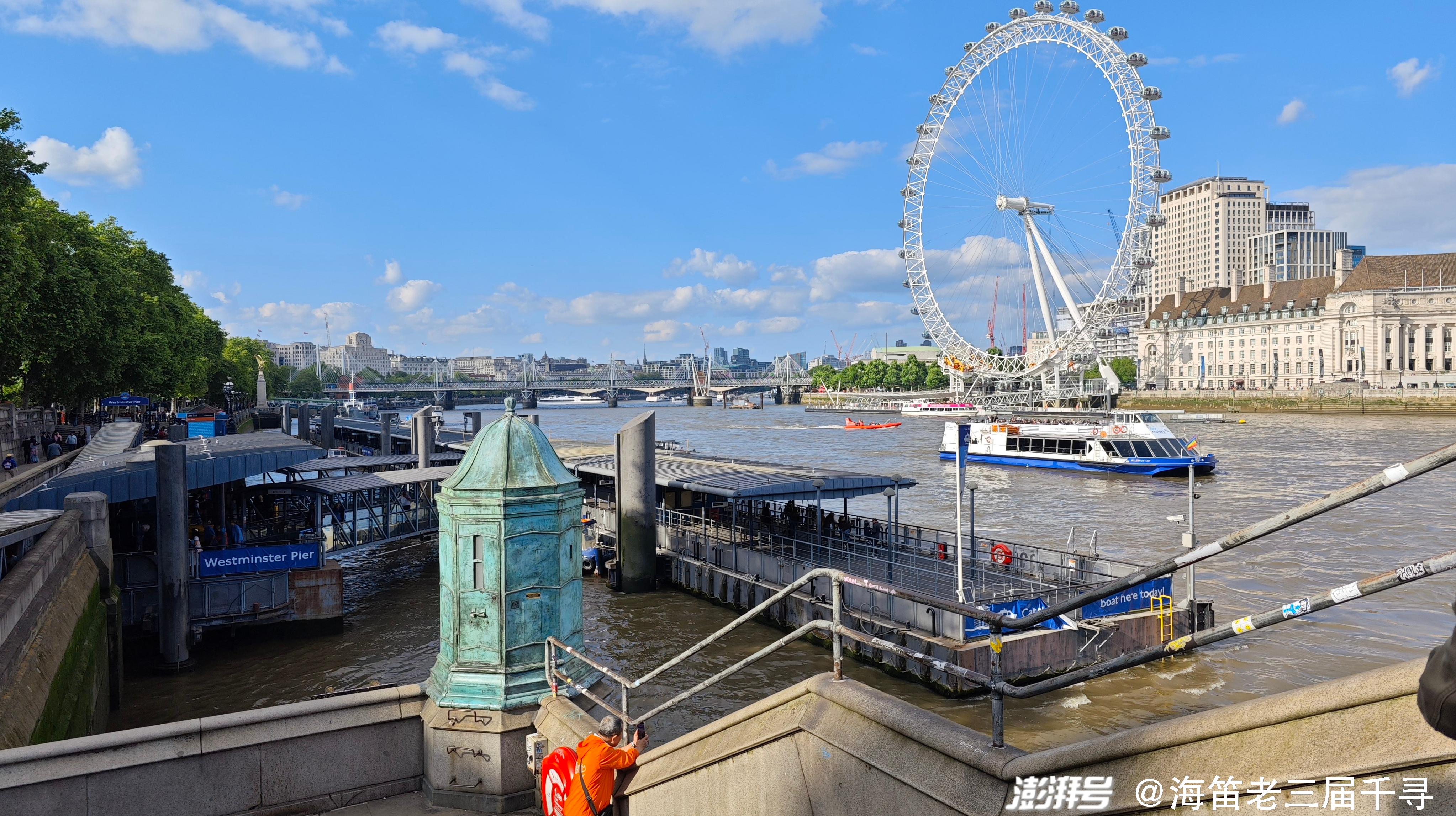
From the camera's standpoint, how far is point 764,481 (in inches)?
966

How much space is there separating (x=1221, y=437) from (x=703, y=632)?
76.9m

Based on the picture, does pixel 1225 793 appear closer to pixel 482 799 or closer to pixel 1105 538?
pixel 482 799

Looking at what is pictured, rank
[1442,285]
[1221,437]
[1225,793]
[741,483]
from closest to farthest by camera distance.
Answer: [1225,793], [741,483], [1221,437], [1442,285]

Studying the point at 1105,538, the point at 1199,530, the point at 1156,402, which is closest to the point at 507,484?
the point at 1105,538

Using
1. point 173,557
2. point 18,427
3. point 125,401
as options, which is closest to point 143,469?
point 173,557

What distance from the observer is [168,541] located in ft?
61.9

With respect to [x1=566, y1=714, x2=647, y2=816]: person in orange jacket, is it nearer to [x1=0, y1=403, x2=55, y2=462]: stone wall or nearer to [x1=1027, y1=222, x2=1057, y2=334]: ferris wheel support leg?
[x1=0, y1=403, x2=55, y2=462]: stone wall

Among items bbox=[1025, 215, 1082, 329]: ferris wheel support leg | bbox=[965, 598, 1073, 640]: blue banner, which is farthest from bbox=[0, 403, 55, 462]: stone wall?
bbox=[1025, 215, 1082, 329]: ferris wheel support leg

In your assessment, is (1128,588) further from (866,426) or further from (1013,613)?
(866,426)

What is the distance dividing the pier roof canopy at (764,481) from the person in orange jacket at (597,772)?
16.9 metres

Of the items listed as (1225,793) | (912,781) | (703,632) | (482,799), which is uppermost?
(1225,793)

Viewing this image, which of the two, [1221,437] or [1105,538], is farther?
[1221,437]

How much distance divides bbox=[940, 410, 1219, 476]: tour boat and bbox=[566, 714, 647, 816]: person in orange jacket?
48210 millimetres

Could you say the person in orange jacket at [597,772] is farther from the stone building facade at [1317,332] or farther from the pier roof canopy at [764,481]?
the stone building facade at [1317,332]
